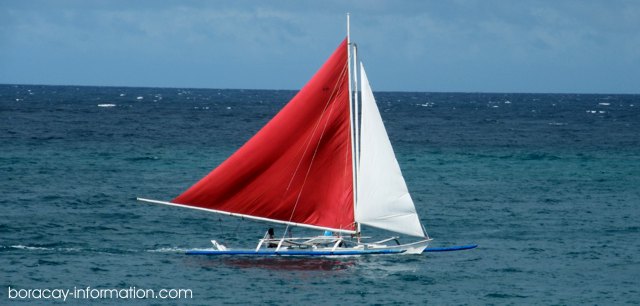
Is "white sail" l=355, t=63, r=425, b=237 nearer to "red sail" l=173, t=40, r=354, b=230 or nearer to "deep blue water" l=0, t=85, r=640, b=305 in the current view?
"red sail" l=173, t=40, r=354, b=230

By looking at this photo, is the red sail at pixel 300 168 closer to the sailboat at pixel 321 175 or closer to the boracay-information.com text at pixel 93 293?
the sailboat at pixel 321 175

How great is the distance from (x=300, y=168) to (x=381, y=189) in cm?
299

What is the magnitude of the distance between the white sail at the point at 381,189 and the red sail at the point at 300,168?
2.01 ft

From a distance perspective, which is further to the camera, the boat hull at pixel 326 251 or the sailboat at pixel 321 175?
the boat hull at pixel 326 251

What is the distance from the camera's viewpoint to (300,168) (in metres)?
36.8

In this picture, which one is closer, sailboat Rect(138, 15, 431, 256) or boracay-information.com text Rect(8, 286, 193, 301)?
boracay-information.com text Rect(8, 286, 193, 301)

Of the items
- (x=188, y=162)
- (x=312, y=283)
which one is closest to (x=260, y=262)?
(x=312, y=283)

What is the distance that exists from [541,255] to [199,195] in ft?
47.5

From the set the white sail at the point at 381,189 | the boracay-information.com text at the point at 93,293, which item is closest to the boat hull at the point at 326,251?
the white sail at the point at 381,189

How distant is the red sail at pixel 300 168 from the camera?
36.0 meters

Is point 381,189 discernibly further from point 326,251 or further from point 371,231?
point 371,231

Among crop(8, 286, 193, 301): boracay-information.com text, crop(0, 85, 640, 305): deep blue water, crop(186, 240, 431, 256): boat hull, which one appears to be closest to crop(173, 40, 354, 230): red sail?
crop(186, 240, 431, 256): boat hull

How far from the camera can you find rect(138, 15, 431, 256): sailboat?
35969mm

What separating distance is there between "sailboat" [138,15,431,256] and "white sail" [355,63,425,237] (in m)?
0.03
